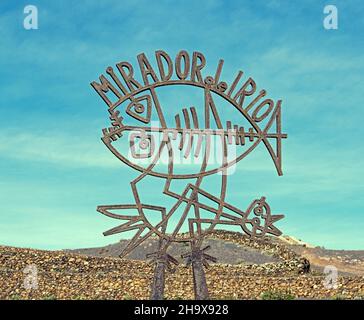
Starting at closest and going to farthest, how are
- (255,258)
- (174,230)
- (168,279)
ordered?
(174,230), (168,279), (255,258)

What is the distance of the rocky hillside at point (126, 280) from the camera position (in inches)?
653

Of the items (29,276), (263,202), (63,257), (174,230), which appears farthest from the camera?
(63,257)

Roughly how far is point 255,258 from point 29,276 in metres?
A: 8.25

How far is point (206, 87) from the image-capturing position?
12156 millimetres

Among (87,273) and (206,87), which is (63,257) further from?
(206,87)

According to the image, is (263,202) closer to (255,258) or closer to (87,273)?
(87,273)

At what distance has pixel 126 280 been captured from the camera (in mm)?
17156

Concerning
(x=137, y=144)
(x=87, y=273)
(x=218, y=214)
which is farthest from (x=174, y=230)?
(x=87, y=273)

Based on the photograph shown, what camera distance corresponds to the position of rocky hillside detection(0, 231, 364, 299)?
16.6 meters

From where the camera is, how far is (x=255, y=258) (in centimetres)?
2277
